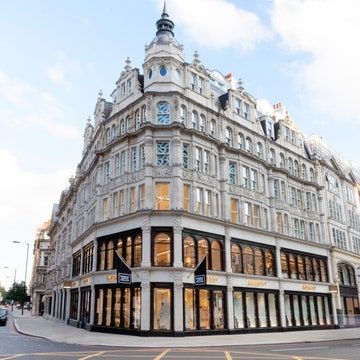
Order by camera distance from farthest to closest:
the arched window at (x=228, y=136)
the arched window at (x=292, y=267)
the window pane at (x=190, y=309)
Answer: the arched window at (x=292, y=267) → the arched window at (x=228, y=136) → the window pane at (x=190, y=309)

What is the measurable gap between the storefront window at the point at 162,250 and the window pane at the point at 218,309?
16.9 ft

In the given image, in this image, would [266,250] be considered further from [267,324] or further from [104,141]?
[104,141]

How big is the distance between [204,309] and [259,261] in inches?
350

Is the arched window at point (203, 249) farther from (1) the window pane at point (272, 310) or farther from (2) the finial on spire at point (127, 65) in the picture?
(2) the finial on spire at point (127, 65)

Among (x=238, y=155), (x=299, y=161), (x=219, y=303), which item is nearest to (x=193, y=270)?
(x=219, y=303)

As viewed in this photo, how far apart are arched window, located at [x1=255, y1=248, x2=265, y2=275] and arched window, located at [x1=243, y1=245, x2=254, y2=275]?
652 millimetres

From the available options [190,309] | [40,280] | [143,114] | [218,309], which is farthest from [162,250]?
[40,280]

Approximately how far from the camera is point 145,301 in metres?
27.9

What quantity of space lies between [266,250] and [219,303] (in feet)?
28.9

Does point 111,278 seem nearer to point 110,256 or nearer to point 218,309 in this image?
point 110,256

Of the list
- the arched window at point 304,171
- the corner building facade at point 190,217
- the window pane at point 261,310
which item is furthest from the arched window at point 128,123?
the arched window at point 304,171

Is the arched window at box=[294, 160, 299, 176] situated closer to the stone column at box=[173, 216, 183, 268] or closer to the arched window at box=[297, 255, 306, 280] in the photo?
the arched window at box=[297, 255, 306, 280]

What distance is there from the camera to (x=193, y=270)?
2964cm

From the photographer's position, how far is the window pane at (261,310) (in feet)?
113
